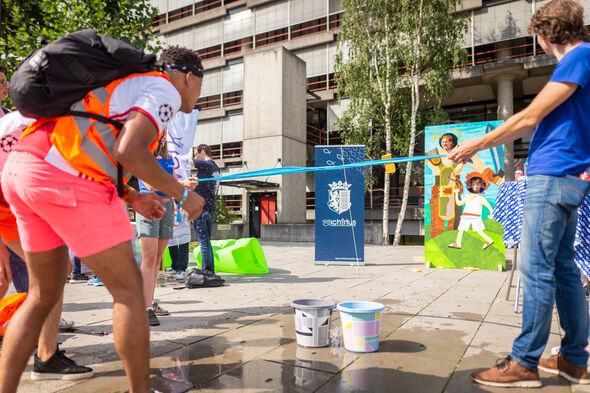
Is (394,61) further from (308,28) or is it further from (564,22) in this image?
(564,22)

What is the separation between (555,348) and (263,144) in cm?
1872

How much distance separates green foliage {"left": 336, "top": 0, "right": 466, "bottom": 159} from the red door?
676cm

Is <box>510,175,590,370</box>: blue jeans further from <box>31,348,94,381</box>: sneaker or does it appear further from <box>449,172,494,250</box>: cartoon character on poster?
<box>449,172,494,250</box>: cartoon character on poster

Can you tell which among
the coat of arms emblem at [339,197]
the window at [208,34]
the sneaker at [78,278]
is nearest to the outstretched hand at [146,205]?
the sneaker at [78,278]

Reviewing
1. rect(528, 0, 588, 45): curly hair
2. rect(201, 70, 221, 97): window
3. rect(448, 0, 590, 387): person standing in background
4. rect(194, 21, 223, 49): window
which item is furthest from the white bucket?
rect(194, 21, 223, 49): window

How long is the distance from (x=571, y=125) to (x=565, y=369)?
141 centimetres

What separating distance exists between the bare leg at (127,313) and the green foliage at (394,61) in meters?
15.5

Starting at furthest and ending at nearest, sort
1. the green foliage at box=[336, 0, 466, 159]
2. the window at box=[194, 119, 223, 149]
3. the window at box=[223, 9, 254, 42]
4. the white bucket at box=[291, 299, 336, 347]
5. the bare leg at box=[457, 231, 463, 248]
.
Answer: the window at box=[194, 119, 223, 149] < the window at box=[223, 9, 254, 42] < the green foliage at box=[336, 0, 466, 159] < the bare leg at box=[457, 231, 463, 248] < the white bucket at box=[291, 299, 336, 347]

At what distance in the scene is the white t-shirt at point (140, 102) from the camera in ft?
5.00

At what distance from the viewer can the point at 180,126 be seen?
13.7ft

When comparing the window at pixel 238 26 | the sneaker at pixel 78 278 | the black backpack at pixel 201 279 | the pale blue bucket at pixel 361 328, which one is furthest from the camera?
the window at pixel 238 26

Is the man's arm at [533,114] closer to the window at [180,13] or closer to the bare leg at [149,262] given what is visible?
the bare leg at [149,262]

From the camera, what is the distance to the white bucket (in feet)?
9.02

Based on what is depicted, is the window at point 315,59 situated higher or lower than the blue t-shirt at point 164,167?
higher
